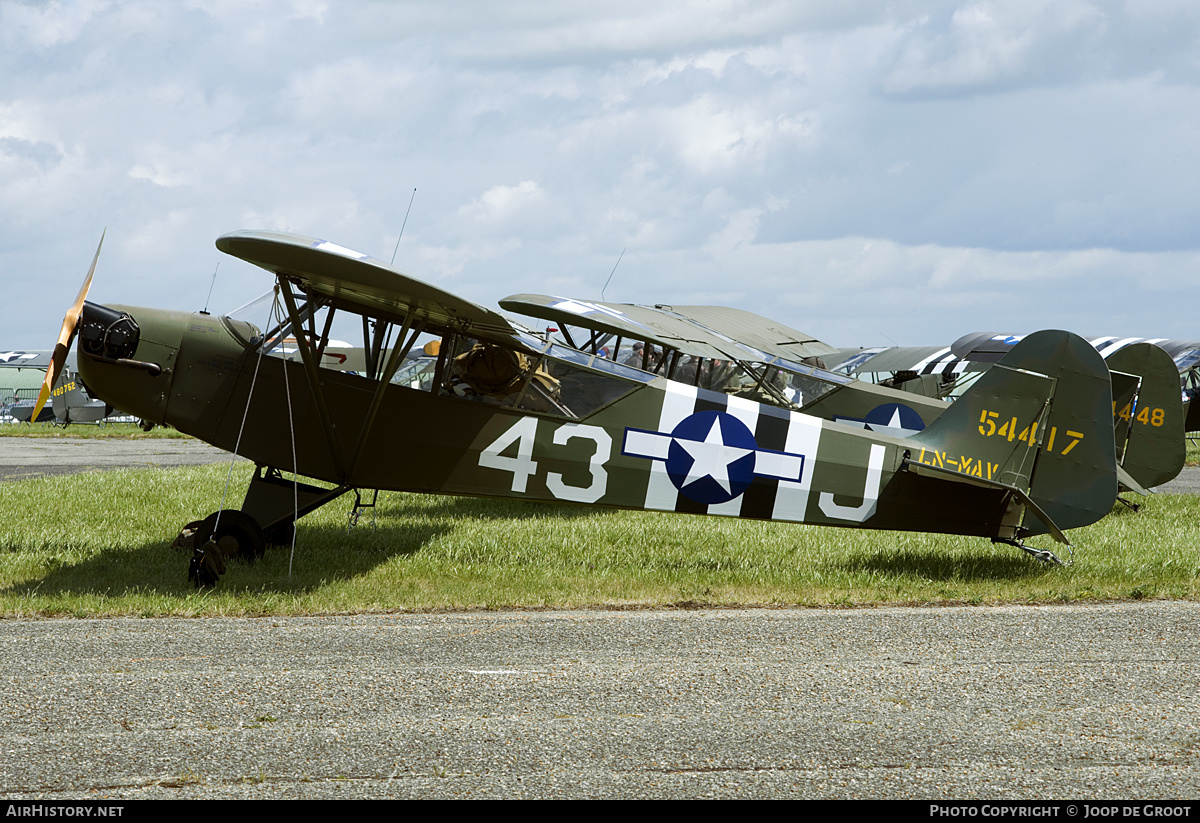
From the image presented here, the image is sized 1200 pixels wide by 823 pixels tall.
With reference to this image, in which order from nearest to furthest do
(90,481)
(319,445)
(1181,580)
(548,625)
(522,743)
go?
(522,743), (548,625), (1181,580), (319,445), (90,481)

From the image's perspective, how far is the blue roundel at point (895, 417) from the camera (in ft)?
36.1

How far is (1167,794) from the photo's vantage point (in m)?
3.38

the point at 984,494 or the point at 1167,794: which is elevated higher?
the point at 984,494

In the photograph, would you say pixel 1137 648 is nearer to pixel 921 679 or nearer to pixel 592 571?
pixel 921 679

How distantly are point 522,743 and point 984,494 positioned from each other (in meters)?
5.01

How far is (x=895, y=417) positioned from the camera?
11.1 meters

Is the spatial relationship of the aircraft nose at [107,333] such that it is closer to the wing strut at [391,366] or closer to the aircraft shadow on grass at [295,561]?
the aircraft shadow on grass at [295,561]

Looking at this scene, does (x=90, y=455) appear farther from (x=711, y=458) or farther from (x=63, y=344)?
(x=711, y=458)

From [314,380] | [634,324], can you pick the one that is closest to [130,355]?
[314,380]

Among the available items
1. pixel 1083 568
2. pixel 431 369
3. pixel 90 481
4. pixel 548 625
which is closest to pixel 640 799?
pixel 548 625

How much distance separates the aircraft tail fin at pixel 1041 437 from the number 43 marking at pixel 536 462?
8.19 feet

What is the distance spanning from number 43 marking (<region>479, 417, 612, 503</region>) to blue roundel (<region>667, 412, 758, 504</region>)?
1.85ft

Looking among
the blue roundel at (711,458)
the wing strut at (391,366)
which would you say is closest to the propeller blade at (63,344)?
the wing strut at (391,366)

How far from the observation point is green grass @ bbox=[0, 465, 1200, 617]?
6688 millimetres
